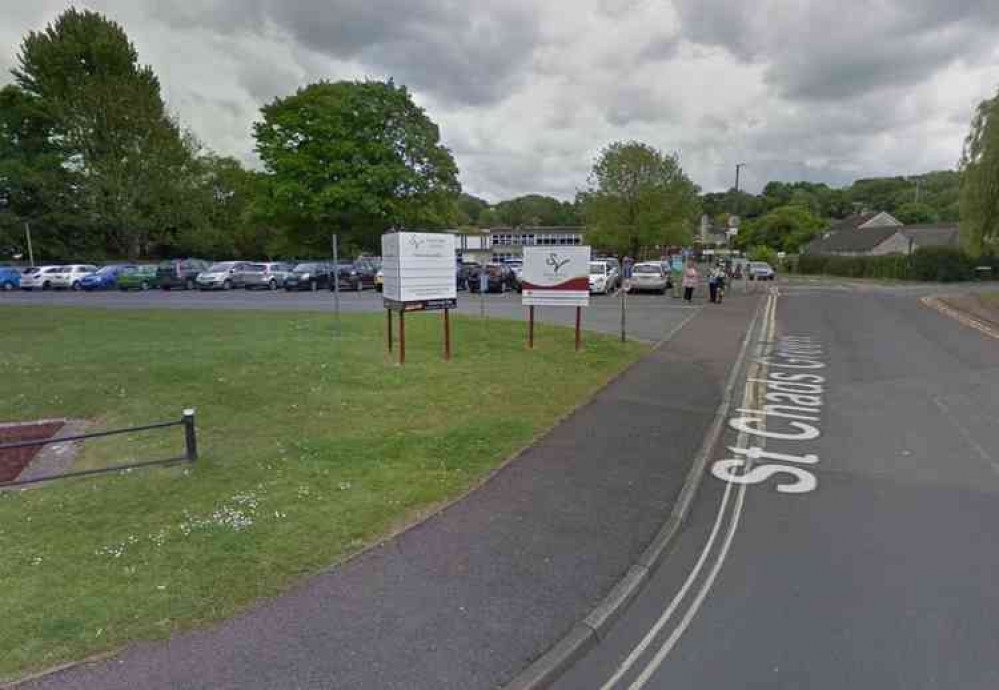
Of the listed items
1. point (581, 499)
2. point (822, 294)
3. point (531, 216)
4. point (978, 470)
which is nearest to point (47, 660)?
point (581, 499)

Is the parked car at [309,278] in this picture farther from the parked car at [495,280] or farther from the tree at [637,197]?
the tree at [637,197]

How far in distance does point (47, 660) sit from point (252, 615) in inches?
36.0

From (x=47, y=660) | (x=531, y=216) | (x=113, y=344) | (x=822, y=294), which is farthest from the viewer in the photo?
(x=531, y=216)

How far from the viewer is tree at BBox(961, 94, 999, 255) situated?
19328 mm

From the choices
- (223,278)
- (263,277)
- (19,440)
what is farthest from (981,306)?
(223,278)

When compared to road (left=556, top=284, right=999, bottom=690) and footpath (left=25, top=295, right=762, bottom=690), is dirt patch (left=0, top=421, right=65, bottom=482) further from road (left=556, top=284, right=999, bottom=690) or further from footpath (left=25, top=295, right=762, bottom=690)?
road (left=556, top=284, right=999, bottom=690)

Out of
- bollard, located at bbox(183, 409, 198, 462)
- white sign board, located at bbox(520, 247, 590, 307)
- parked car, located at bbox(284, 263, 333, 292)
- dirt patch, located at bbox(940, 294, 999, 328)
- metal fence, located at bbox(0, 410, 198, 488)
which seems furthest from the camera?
parked car, located at bbox(284, 263, 333, 292)

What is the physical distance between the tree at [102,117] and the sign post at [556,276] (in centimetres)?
4502

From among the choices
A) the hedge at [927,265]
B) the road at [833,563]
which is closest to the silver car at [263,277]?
the road at [833,563]

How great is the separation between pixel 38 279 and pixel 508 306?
29841 millimetres

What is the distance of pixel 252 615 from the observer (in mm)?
3061

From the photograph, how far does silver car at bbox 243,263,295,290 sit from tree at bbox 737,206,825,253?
73.2 metres

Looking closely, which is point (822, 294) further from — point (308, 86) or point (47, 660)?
point (308, 86)

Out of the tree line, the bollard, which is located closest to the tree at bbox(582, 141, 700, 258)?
the tree line
